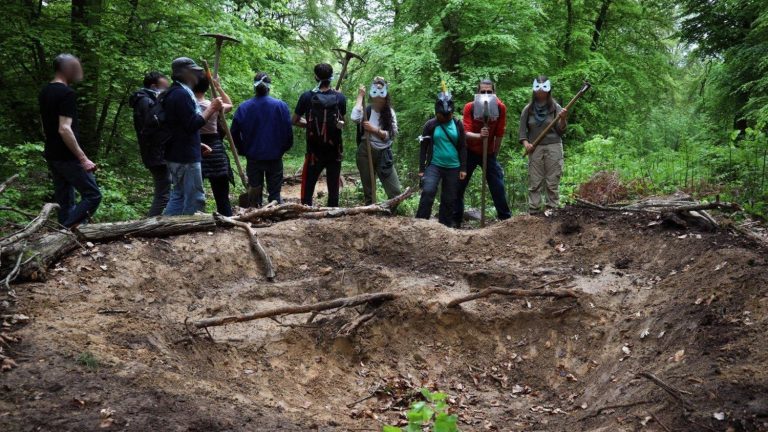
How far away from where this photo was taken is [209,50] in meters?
10.2

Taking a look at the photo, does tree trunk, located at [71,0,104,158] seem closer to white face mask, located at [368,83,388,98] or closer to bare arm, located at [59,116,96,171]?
bare arm, located at [59,116,96,171]

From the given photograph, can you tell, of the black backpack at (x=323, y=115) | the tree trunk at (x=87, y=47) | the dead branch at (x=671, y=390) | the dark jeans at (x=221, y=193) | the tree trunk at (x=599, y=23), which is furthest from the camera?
the tree trunk at (x=599, y=23)

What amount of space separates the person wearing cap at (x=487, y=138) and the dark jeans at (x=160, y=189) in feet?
12.4

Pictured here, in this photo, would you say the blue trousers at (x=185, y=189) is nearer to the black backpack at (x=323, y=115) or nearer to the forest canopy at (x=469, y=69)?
the black backpack at (x=323, y=115)

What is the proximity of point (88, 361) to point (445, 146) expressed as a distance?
5225 millimetres

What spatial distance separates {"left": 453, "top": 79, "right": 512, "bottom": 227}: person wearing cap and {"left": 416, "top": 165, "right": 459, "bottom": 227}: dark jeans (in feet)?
0.76

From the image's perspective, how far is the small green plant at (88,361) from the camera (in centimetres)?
369

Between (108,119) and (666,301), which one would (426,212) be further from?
(108,119)

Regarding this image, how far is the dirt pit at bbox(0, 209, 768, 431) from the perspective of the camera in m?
3.54

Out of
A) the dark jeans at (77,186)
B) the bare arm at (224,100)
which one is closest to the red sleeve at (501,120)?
the bare arm at (224,100)

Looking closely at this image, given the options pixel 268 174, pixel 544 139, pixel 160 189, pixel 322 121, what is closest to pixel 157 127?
pixel 160 189

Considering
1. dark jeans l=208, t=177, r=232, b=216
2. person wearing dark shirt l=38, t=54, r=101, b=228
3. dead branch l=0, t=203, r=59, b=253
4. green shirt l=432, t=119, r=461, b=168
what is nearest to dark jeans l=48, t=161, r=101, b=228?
person wearing dark shirt l=38, t=54, r=101, b=228

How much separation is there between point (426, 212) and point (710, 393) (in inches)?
191

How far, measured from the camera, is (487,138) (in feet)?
26.2
